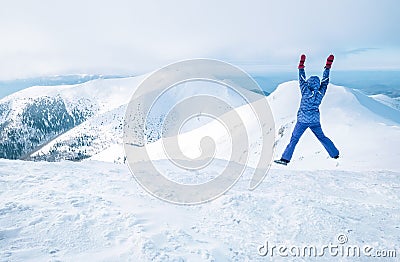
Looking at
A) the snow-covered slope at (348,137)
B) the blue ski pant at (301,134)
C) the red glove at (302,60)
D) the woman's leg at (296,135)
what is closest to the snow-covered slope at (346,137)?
the snow-covered slope at (348,137)

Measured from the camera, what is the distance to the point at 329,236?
5969 mm

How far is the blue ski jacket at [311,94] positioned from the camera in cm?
916

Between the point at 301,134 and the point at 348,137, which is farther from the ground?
the point at 301,134

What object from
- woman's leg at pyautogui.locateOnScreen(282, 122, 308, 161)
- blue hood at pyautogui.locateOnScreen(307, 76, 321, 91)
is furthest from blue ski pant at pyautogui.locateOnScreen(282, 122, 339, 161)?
blue hood at pyautogui.locateOnScreen(307, 76, 321, 91)

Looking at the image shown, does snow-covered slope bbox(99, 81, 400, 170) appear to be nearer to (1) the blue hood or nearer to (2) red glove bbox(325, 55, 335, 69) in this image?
(1) the blue hood

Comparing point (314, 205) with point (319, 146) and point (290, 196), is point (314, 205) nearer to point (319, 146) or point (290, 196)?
point (290, 196)

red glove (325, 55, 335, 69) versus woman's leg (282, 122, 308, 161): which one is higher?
red glove (325, 55, 335, 69)

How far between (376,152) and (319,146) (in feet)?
23.4

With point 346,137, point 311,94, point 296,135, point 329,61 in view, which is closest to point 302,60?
point 329,61

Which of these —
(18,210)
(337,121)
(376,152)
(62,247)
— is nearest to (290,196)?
(62,247)

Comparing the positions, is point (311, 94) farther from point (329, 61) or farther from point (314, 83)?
point (329, 61)

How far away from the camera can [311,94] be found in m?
9.25

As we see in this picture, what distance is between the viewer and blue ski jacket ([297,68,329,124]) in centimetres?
916

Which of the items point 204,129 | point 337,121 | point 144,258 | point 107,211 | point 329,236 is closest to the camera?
point 144,258
